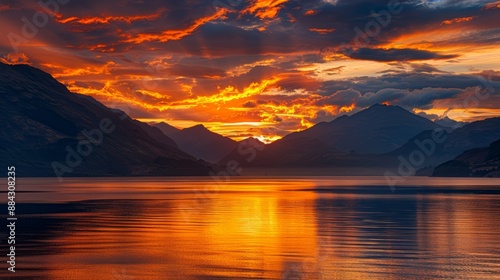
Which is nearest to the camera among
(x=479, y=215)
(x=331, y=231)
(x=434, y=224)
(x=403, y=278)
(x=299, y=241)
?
(x=403, y=278)

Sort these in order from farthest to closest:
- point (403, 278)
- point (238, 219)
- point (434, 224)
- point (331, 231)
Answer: point (238, 219), point (434, 224), point (331, 231), point (403, 278)

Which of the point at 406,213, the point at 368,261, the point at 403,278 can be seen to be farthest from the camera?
the point at 406,213

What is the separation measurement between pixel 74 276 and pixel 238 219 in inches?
2025

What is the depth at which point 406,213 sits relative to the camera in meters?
111

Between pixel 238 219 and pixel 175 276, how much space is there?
50086 millimetres

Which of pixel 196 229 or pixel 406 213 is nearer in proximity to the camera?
pixel 196 229

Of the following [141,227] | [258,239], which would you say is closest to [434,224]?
[258,239]

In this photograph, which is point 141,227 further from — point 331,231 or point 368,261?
point 368,261

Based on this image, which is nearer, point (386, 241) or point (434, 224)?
point (386, 241)

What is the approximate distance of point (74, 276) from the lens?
1789 inches

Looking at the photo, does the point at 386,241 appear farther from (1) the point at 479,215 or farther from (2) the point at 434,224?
(1) the point at 479,215

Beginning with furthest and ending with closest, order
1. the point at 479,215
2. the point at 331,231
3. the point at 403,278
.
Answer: the point at 479,215
the point at 331,231
the point at 403,278

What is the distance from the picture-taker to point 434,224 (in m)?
87.6

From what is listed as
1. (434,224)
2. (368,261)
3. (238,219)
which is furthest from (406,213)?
(368,261)
